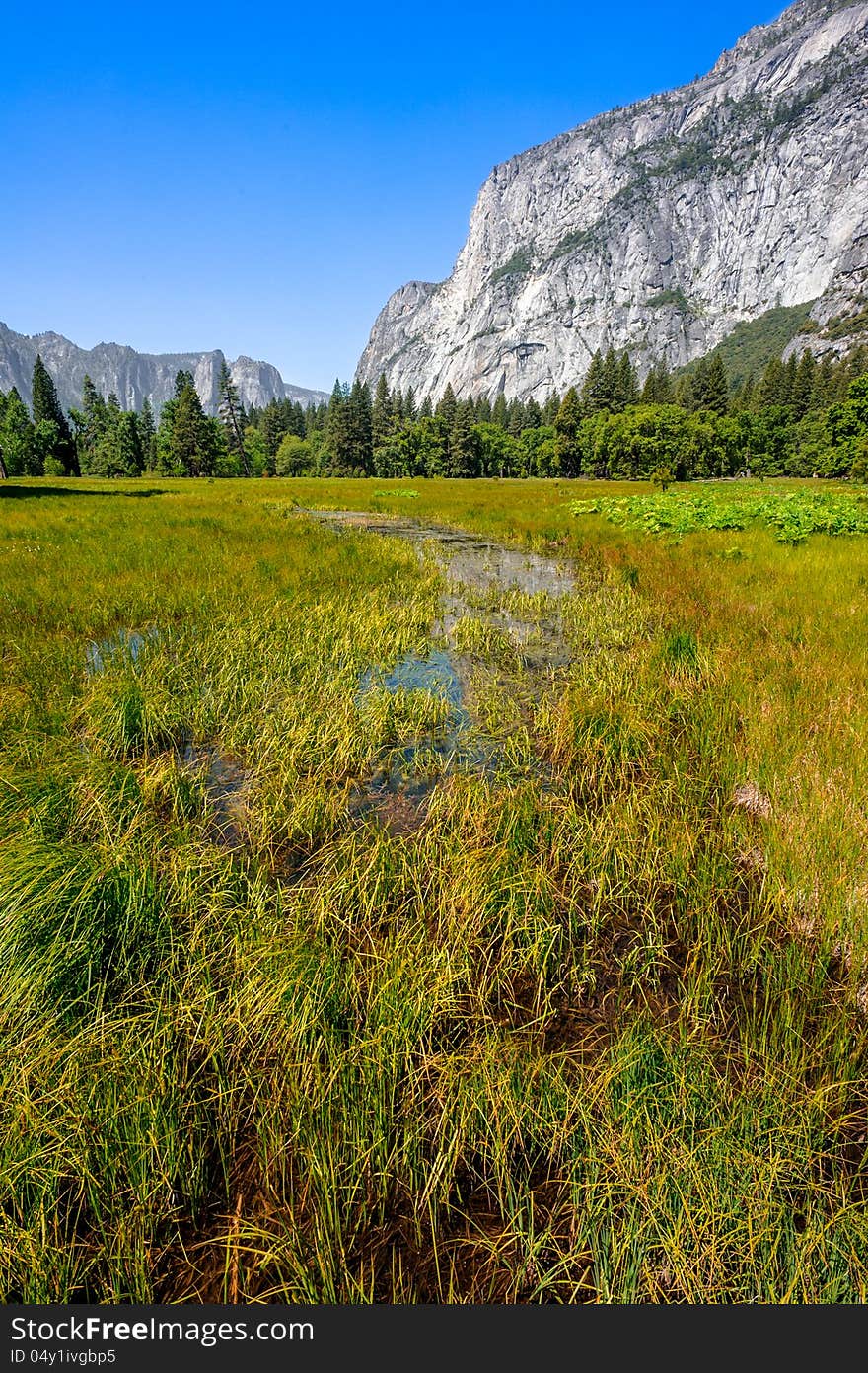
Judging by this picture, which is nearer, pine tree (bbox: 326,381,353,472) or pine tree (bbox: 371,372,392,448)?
pine tree (bbox: 326,381,353,472)

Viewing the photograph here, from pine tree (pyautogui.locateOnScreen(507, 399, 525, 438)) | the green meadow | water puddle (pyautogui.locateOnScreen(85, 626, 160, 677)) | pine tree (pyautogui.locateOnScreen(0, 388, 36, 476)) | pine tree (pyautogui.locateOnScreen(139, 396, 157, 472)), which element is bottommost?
the green meadow

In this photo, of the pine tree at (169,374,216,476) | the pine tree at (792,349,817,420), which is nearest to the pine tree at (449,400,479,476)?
the pine tree at (169,374,216,476)

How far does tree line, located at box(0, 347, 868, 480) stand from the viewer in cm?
7006

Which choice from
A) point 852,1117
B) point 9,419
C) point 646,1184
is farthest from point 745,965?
point 9,419

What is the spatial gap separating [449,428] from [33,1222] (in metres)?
98.6

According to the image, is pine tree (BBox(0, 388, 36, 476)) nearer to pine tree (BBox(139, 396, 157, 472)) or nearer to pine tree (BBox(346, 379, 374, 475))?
pine tree (BBox(139, 396, 157, 472))

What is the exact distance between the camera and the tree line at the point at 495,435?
7006cm

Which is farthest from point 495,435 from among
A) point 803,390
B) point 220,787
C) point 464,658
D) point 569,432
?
point 220,787

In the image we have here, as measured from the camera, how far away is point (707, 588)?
10422 millimetres

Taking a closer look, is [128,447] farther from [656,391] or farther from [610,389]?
[656,391]

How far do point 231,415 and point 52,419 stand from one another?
2409 cm

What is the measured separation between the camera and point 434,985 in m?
2.71

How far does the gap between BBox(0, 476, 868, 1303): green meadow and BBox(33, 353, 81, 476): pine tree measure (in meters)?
87.0

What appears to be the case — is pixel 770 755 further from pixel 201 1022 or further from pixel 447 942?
pixel 201 1022
